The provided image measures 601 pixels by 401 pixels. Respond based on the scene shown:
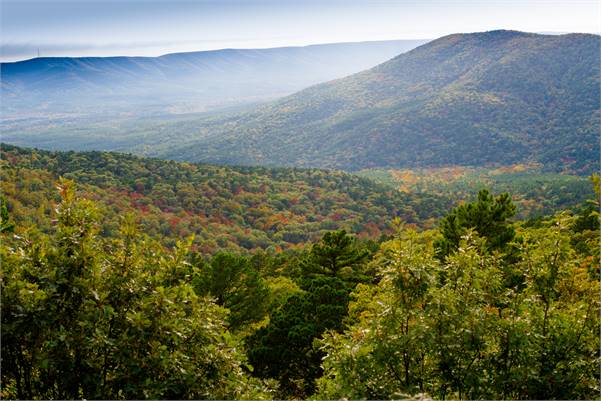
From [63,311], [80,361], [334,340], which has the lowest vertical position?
[334,340]

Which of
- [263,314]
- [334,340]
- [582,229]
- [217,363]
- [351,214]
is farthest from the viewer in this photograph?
[351,214]

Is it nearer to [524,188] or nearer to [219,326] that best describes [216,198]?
[219,326]

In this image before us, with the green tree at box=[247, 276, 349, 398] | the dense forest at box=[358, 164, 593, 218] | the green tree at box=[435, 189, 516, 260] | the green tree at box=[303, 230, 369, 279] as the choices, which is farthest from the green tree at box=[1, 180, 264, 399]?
the dense forest at box=[358, 164, 593, 218]

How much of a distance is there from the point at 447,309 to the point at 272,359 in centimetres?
1134

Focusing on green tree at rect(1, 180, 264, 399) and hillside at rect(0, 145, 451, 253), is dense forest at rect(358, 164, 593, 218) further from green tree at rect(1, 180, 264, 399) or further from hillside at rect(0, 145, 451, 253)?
green tree at rect(1, 180, 264, 399)

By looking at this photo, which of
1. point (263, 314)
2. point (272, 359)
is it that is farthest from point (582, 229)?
point (272, 359)

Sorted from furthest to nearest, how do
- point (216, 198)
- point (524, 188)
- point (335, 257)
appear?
point (524, 188) → point (216, 198) → point (335, 257)

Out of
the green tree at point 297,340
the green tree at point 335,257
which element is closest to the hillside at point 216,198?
the green tree at point 335,257

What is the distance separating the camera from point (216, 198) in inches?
4031

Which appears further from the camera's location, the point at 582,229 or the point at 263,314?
the point at 582,229

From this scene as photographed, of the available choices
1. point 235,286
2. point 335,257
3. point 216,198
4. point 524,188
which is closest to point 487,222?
point 335,257

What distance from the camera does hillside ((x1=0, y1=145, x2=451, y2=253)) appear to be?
78750mm

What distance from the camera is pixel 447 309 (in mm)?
6223

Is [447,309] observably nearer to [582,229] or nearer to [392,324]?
[392,324]
